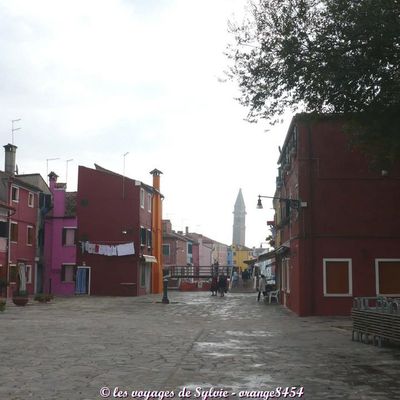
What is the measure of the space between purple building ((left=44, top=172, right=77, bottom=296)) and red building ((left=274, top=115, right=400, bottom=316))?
1002 inches

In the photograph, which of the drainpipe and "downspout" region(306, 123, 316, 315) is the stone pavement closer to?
"downspout" region(306, 123, 316, 315)

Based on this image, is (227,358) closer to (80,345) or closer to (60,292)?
(80,345)

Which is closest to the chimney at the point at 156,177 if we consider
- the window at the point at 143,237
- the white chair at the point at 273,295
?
the window at the point at 143,237

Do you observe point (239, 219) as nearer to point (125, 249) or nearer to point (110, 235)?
point (110, 235)

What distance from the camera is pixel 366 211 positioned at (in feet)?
77.0

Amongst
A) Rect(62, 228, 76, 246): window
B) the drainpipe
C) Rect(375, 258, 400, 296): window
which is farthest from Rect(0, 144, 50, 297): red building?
Rect(375, 258, 400, 296): window

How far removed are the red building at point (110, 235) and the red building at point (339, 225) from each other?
21.5 m

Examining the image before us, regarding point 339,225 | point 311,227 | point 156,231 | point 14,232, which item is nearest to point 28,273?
point 14,232

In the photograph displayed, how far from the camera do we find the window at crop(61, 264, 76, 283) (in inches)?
1770

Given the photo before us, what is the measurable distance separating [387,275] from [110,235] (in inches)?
998

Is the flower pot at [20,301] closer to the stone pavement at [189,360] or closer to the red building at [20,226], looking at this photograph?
the red building at [20,226]

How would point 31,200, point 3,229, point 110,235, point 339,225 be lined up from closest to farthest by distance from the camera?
Answer: point 339,225
point 3,229
point 31,200
point 110,235

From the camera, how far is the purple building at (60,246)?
45031mm

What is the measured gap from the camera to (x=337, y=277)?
23141 mm
